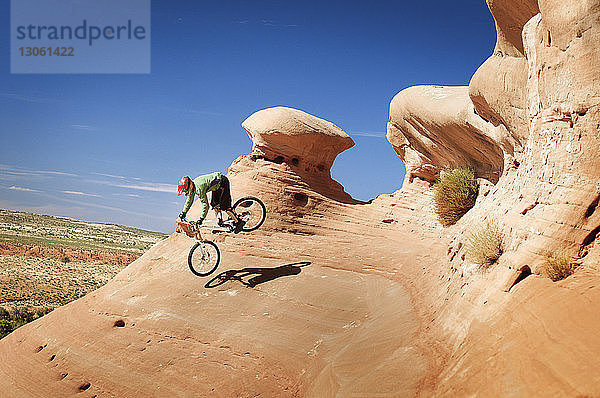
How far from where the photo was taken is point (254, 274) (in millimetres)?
10594

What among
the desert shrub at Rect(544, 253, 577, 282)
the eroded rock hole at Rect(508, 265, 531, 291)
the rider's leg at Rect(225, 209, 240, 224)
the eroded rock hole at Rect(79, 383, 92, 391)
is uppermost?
the rider's leg at Rect(225, 209, 240, 224)

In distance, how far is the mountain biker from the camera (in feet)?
34.4

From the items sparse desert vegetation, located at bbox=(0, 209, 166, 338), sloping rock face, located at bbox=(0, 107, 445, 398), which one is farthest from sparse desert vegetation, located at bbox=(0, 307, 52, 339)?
sloping rock face, located at bbox=(0, 107, 445, 398)

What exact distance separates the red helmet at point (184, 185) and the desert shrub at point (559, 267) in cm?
779

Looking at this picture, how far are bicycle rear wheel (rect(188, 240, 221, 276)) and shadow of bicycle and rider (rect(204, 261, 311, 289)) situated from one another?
332 millimetres

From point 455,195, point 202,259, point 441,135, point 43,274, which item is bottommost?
point 43,274

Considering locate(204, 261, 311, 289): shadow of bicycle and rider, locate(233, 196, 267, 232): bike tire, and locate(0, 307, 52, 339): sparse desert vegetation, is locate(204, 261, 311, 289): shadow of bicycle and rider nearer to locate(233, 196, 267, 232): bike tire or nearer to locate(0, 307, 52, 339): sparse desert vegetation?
locate(233, 196, 267, 232): bike tire

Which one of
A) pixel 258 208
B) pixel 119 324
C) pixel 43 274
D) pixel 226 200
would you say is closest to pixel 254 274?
pixel 226 200

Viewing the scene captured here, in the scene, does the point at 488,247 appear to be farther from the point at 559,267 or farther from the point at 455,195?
the point at 455,195

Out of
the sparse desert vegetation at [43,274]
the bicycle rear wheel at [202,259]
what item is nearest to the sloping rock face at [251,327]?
the bicycle rear wheel at [202,259]

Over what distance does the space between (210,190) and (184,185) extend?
65 cm

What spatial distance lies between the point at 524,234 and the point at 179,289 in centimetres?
746

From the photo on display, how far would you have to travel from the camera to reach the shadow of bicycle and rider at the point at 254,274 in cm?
1025

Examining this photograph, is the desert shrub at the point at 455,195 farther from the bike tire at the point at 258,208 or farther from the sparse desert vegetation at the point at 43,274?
the sparse desert vegetation at the point at 43,274
